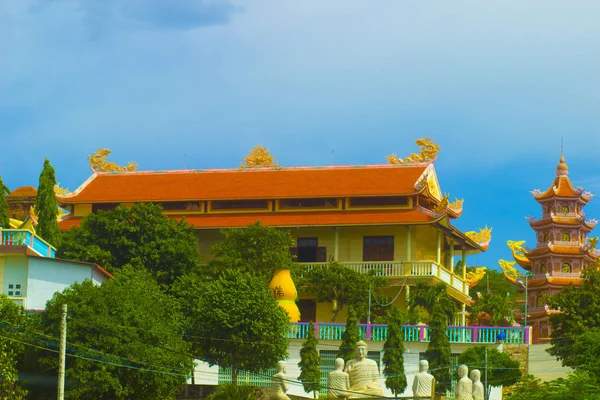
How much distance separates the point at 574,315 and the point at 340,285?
9.12m

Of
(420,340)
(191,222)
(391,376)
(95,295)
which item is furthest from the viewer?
(191,222)

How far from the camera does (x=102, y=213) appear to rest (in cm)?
5009

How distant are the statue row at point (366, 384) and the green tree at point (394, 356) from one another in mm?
7657

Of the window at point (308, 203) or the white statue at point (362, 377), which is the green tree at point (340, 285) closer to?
the window at point (308, 203)

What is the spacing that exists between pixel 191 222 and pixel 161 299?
14311 mm

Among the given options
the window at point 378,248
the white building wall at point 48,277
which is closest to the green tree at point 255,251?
the window at point 378,248

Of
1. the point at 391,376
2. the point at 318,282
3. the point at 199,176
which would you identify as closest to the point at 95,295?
the point at 391,376

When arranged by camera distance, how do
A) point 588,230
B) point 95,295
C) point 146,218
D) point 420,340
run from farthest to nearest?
1. point 588,230
2. point 146,218
3. point 420,340
4. point 95,295

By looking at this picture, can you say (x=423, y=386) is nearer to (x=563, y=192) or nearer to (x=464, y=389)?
(x=464, y=389)

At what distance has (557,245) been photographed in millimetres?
69750

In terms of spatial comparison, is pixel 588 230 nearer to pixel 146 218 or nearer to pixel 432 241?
pixel 432 241

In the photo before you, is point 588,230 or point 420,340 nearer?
point 420,340

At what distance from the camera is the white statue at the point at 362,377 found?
33594 mm

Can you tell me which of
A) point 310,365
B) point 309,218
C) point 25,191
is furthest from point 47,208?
point 25,191
